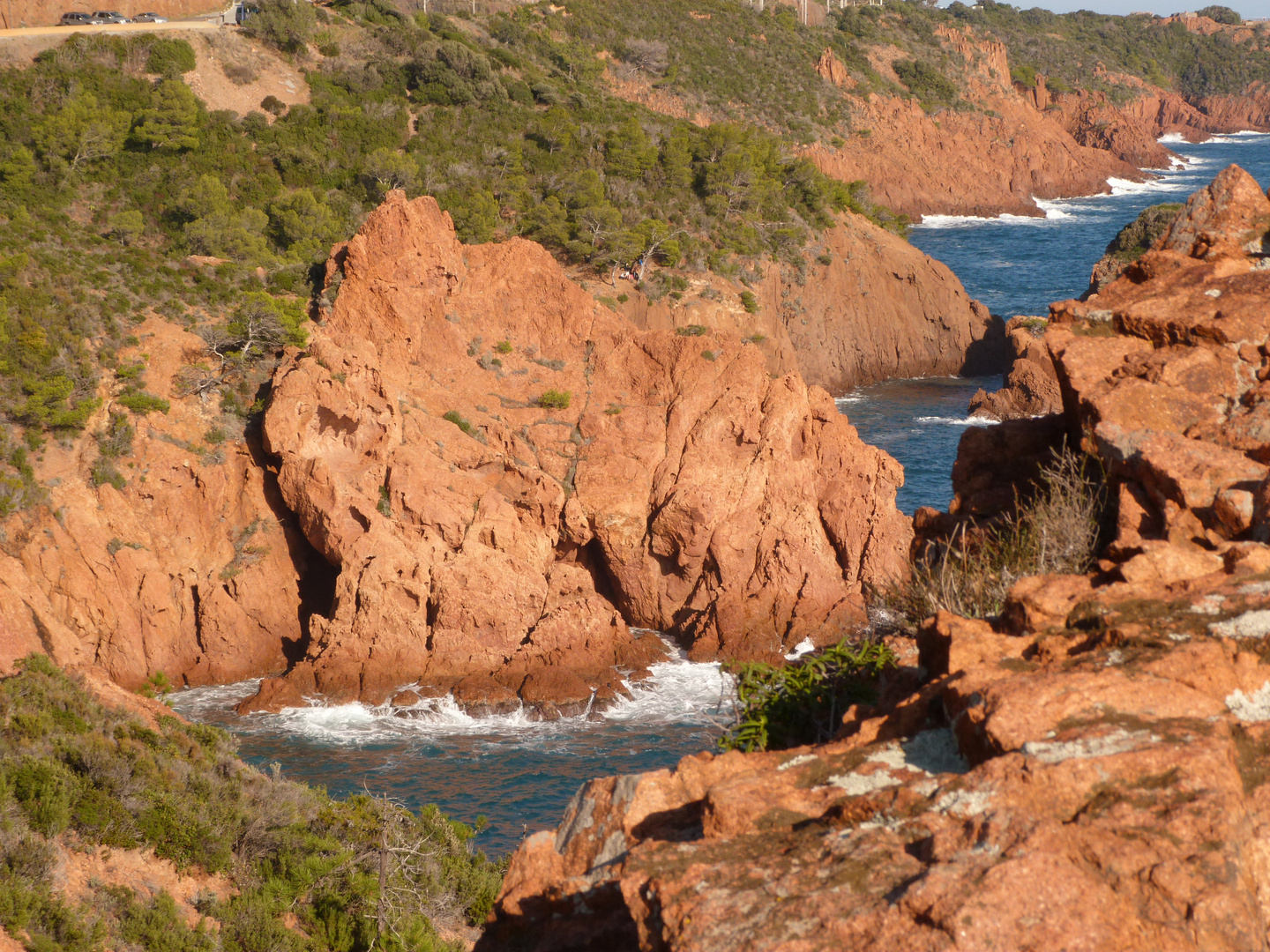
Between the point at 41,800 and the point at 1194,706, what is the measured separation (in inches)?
544

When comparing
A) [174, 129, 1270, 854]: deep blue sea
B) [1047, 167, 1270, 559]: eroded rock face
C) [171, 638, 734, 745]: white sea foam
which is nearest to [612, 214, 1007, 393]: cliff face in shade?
[171, 638, 734, 745]: white sea foam

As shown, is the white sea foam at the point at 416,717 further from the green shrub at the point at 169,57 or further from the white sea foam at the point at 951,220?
the white sea foam at the point at 951,220

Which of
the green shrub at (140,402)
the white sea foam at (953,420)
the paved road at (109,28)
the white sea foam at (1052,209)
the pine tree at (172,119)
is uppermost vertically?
the paved road at (109,28)

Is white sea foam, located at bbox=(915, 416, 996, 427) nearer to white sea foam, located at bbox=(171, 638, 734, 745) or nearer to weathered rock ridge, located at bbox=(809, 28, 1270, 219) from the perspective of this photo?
white sea foam, located at bbox=(171, 638, 734, 745)

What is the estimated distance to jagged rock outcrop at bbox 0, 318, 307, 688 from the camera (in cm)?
3025

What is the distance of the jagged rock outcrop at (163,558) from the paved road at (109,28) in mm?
29003

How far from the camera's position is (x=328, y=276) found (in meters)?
38.2

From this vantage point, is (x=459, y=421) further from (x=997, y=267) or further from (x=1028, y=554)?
(x=997, y=267)

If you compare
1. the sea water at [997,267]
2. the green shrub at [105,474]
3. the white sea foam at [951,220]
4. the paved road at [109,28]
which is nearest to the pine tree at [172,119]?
the paved road at [109,28]

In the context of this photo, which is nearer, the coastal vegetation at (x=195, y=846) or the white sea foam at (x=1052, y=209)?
the coastal vegetation at (x=195, y=846)

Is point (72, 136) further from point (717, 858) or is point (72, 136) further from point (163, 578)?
point (717, 858)

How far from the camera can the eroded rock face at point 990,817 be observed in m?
5.24

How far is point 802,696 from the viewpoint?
9.59 meters

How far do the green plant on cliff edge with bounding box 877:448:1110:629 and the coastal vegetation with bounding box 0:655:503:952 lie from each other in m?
8.79
